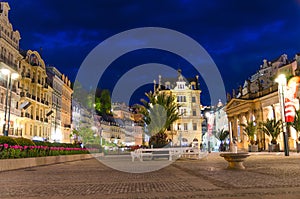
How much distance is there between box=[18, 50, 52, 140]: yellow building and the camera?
47.8m

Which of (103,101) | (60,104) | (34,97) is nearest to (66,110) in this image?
(60,104)

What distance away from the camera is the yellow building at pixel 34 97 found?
47812mm

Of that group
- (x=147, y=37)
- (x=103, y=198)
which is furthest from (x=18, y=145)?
(x=147, y=37)

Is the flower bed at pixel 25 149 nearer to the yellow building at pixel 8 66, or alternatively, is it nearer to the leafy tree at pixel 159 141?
the leafy tree at pixel 159 141

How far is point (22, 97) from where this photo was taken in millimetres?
46219

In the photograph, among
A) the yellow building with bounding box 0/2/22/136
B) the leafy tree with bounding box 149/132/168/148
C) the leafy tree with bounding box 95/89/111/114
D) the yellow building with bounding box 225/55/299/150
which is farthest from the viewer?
the leafy tree with bounding box 95/89/111/114

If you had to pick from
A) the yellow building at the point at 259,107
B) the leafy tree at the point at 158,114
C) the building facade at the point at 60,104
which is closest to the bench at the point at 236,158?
the leafy tree at the point at 158,114

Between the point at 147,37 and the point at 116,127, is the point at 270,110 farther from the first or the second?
the point at 116,127

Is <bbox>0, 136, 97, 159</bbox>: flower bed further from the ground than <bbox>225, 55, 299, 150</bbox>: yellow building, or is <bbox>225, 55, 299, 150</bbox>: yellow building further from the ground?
<bbox>225, 55, 299, 150</bbox>: yellow building

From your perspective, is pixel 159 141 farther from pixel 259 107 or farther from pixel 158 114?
pixel 259 107

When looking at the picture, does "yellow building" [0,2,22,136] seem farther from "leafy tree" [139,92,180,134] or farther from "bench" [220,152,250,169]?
"bench" [220,152,250,169]

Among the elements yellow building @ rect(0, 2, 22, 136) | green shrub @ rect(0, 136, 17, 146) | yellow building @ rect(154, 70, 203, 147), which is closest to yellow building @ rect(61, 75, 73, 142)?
yellow building @ rect(154, 70, 203, 147)

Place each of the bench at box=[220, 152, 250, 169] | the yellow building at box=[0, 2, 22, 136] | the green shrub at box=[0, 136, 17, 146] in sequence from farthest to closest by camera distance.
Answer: the yellow building at box=[0, 2, 22, 136], the green shrub at box=[0, 136, 17, 146], the bench at box=[220, 152, 250, 169]

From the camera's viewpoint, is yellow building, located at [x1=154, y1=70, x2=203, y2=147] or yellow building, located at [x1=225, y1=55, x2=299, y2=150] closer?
yellow building, located at [x1=225, y1=55, x2=299, y2=150]
